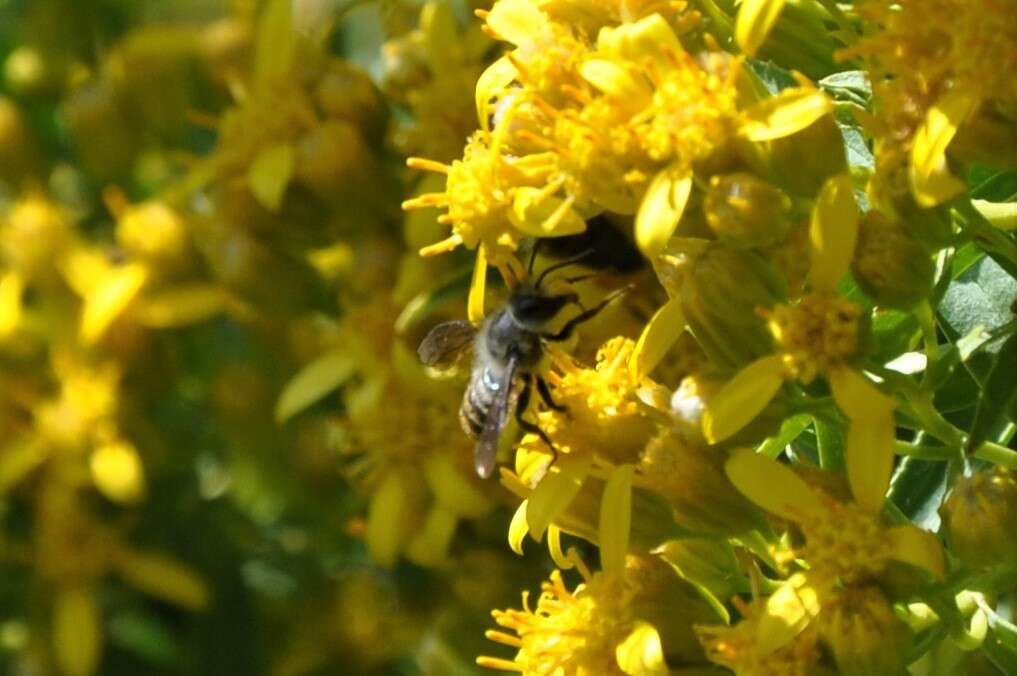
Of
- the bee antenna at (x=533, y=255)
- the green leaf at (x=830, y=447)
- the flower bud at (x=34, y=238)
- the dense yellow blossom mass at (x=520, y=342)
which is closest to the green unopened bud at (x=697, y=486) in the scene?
the dense yellow blossom mass at (x=520, y=342)

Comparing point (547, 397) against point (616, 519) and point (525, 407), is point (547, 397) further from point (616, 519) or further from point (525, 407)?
point (616, 519)

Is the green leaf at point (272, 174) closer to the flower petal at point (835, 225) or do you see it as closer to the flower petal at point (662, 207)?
the flower petal at point (662, 207)

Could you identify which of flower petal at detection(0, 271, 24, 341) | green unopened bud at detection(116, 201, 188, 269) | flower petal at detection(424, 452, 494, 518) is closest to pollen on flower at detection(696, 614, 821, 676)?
flower petal at detection(424, 452, 494, 518)

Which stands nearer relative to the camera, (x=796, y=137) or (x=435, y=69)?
(x=796, y=137)

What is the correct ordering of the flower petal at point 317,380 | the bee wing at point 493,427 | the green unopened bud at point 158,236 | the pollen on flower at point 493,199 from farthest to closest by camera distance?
the green unopened bud at point 158,236, the flower petal at point 317,380, the bee wing at point 493,427, the pollen on flower at point 493,199

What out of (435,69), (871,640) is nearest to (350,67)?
(435,69)

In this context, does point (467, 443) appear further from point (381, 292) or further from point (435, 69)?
point (435, 69)

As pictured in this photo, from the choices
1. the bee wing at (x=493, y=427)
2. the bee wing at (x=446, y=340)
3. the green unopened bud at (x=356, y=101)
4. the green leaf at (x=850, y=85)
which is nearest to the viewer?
the green leaf at (x=850, y=85)
